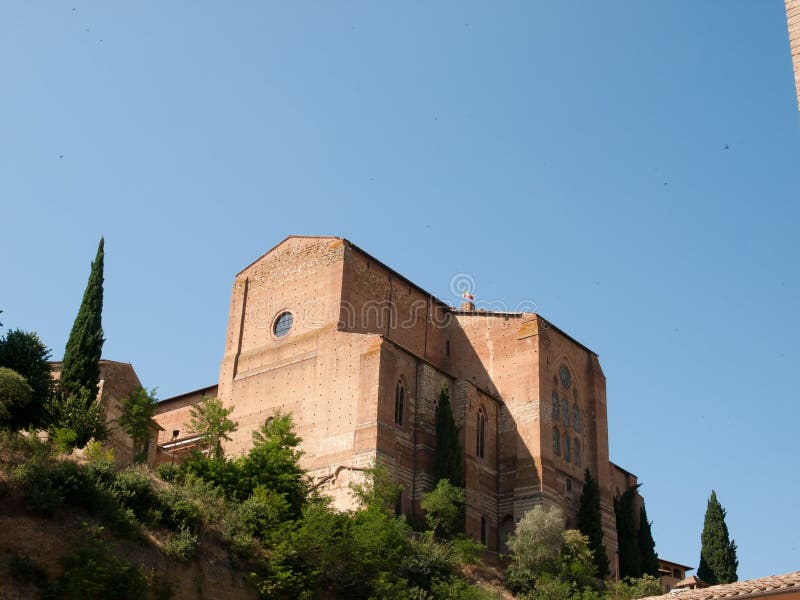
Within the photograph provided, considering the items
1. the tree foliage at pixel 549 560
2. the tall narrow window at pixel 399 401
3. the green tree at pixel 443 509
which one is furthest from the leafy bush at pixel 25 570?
the tree foliage at pixel 549 560

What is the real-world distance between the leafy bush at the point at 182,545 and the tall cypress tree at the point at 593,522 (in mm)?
18389

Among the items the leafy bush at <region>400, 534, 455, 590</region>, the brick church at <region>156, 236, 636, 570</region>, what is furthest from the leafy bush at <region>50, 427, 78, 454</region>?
the leafy bush at <region>400, 534, 455, 590</region>

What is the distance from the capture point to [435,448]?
122ft

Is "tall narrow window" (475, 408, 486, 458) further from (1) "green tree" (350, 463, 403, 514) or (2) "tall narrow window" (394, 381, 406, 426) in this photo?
(1) "green tree" (350, 463, 403, 514)

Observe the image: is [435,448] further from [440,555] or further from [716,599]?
[716,599]

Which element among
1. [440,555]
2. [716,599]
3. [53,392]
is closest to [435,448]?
[440,555]

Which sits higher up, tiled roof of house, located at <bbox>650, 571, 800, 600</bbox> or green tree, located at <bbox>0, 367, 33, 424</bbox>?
green tree, located at <bbox>0, 367, 33, 424</bbox>

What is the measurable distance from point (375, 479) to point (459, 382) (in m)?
7.78

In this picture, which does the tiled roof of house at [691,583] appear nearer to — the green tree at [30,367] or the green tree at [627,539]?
the green tree at [627,539]

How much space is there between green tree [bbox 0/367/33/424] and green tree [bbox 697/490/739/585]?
31.0 m

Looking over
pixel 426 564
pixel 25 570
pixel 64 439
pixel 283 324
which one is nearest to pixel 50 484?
pixel 25 570

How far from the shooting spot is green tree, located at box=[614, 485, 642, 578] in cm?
4316

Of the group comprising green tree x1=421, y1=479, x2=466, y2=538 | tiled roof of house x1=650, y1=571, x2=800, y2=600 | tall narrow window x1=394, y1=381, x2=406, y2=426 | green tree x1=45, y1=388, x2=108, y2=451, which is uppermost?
tall narrow window x1=394, y1=381, x2=406, y2=426

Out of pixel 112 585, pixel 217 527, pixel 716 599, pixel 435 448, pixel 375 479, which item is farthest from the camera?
pixel 435 448
